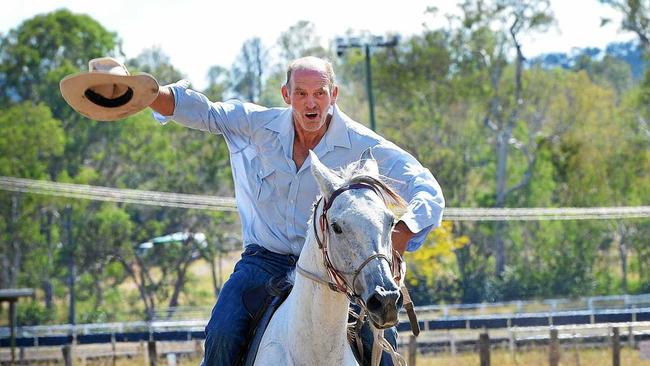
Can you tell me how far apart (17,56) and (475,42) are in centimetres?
1753

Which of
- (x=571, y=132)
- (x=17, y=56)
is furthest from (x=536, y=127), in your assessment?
(x=17, y=56)

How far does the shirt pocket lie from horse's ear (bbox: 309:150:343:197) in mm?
894

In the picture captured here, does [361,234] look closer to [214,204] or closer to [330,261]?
[330,261]

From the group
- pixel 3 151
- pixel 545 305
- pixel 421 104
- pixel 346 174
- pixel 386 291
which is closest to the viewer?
pixel 386 291

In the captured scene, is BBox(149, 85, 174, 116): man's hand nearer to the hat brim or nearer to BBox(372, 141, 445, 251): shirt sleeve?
the hat brim

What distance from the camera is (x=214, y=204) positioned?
4828 centimetres

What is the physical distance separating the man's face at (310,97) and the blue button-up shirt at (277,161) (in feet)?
0.46

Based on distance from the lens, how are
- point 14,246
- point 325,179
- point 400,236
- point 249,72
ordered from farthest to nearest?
point 249,72 → point 14,246 → point 400,236 → point 325,179

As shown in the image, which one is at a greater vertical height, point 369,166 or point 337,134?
point 337,134

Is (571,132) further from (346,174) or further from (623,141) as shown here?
(346,174)

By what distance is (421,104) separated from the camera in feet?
171

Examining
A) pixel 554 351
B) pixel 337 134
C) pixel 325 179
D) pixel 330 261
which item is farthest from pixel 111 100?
pixel 554 351

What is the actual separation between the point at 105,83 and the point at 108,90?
0.08 metres

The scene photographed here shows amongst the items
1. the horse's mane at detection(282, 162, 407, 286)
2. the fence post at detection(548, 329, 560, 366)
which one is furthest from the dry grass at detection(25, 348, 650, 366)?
the horse's mane at detection(282, 162, 407, 286)
